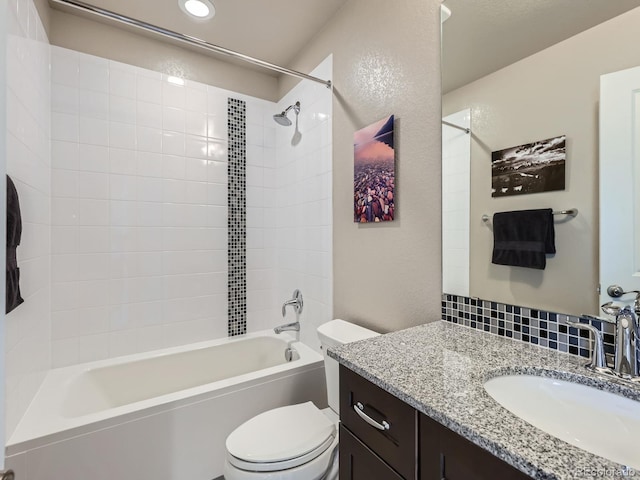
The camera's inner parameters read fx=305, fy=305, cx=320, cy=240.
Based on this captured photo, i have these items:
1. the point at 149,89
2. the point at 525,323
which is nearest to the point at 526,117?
the point at 525,323

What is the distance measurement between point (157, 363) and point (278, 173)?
5.72ft

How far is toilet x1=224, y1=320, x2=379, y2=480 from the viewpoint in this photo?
3.91 feet

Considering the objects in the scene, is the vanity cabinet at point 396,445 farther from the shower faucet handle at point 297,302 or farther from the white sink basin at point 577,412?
the shower faucet handle at point 297,302

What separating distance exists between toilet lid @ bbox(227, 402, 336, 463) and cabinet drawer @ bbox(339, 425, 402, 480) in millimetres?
343

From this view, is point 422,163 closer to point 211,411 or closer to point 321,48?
point 321,48

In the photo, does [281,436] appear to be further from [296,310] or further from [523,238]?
[523,238]

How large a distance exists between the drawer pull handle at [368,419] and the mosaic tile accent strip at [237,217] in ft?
5.98

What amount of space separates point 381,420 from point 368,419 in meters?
0.05

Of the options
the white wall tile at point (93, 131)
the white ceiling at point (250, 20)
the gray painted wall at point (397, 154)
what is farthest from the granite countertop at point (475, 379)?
the white wall tile at point (93, 131)

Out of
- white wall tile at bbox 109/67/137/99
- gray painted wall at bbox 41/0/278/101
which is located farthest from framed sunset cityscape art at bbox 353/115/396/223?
white wall tile at bbox 109/67/137/99

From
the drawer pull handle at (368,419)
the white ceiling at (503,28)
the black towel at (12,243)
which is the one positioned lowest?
the drawer pull handle at (368,419)

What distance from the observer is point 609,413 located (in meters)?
0.71

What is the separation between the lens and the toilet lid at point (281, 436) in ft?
4.02

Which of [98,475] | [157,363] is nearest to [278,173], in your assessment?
[157,363]
